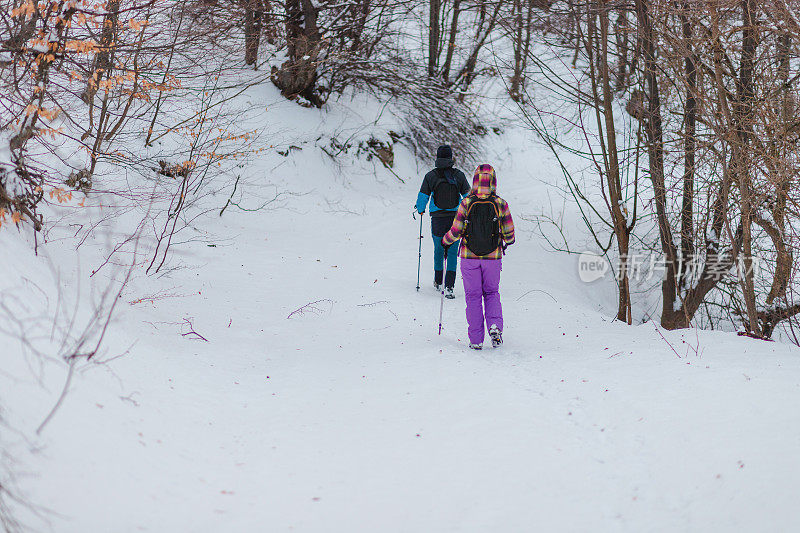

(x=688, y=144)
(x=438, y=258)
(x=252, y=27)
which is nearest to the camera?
(x=438, y=258)

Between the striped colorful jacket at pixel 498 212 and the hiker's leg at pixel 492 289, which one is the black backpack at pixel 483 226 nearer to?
the striped colorful jacket at pixel 498 212

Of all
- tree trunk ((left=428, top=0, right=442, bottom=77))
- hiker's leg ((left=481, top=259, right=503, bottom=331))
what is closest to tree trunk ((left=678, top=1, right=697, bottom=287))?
hiker's leg ((left=481, top=259, right=503, bottom=331))

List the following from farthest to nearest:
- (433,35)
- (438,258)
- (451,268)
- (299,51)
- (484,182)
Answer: (433,35)
(299,51)
(438,258)
(451,268)
(484,182)

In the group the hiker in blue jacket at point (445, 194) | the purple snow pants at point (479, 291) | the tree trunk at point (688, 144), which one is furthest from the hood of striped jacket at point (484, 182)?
the tree trunk at point (688, 144)

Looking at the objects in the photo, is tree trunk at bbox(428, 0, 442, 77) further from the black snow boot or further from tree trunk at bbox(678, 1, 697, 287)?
the black snow boot

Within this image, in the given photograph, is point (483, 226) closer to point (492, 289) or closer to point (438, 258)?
point (492, 289)

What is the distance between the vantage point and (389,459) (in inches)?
147

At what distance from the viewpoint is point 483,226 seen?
587 centimetres

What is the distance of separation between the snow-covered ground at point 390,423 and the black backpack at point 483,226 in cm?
103

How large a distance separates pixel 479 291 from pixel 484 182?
1066 millimetres

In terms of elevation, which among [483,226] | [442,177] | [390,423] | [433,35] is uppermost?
[433,35]

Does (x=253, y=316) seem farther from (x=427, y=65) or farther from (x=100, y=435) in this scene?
(x=427, y=65)

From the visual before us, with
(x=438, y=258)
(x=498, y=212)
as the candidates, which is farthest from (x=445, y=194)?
(x=498, y=212)

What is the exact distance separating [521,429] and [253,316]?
12.4 ft
